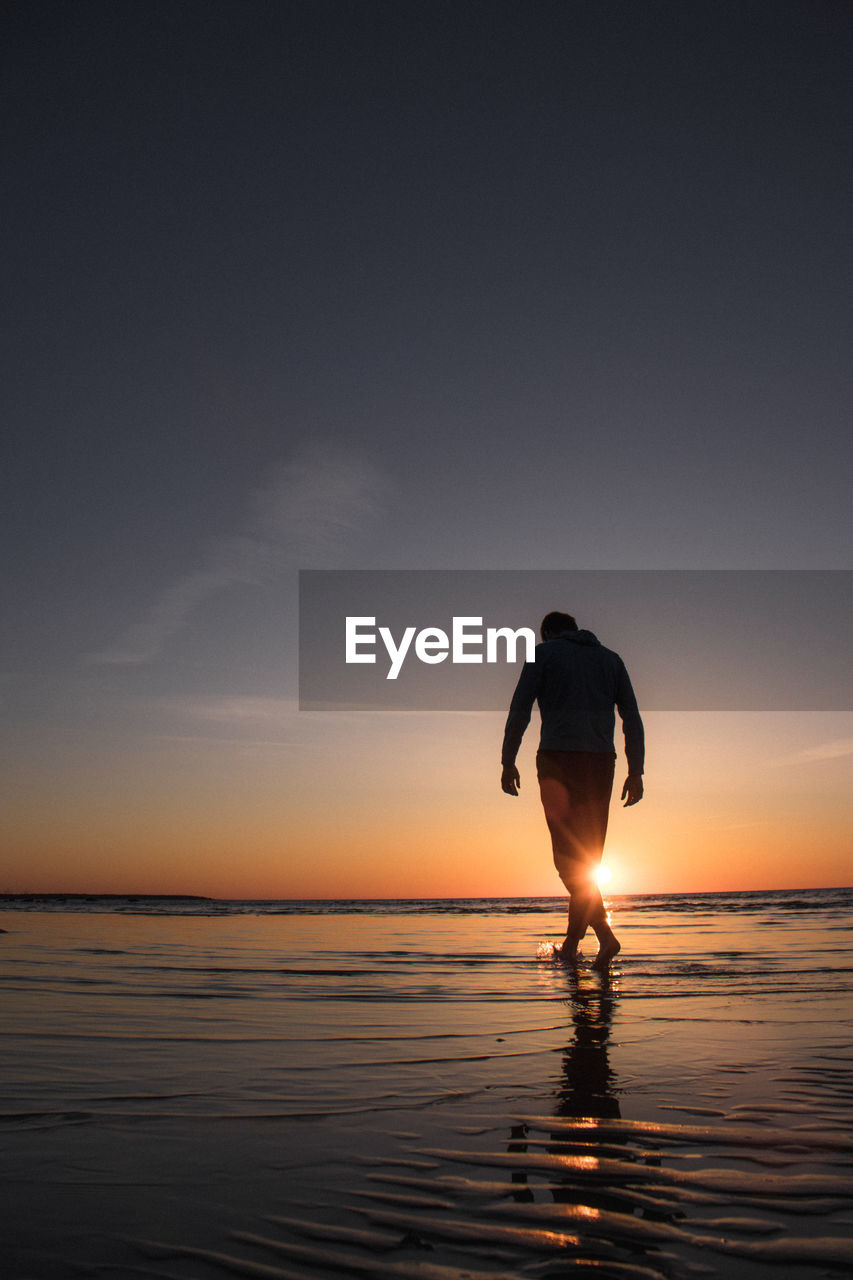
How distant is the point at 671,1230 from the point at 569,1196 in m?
0.19

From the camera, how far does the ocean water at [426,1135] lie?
1.26 m

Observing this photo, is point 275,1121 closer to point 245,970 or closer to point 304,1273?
point 304,1273

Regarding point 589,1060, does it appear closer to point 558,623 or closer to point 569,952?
point 569,952

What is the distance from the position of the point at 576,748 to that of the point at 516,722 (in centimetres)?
45

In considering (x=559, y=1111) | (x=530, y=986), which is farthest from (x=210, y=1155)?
(x=530, y=986)

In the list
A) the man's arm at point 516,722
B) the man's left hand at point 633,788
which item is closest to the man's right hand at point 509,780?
the man's arm at point 516,722

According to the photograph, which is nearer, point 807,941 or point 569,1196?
point 569,1196

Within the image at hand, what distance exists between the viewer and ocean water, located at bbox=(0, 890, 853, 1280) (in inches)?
49.8

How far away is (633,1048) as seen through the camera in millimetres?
2975

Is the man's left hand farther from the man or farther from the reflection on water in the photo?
the reflection on water

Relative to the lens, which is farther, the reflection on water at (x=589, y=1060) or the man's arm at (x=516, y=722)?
the man's arm at (x=516, y=722)

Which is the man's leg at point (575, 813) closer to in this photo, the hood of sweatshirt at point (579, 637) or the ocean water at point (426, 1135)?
the hood of sweatshirt at point (579, 637)

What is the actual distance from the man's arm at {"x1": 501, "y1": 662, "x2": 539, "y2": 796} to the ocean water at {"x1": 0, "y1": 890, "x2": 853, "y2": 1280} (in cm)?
202

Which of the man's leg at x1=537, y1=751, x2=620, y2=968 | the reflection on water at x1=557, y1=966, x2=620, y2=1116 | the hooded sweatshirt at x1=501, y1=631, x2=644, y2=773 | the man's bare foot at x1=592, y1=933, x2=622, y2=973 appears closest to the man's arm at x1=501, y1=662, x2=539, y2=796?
the hooded sweatshirt at x1=501, y1=631, x2=644, y2=773
